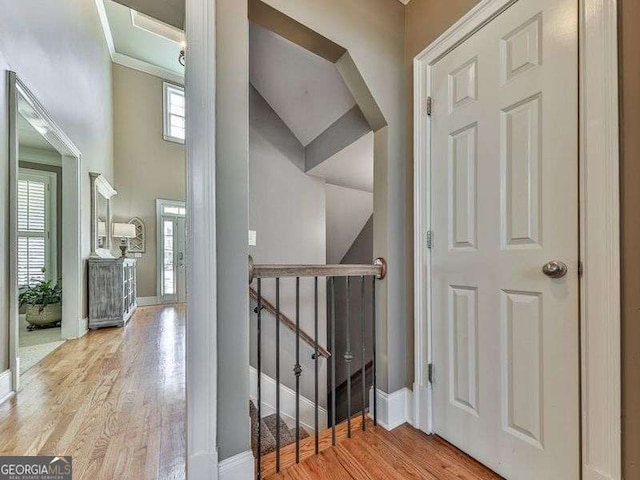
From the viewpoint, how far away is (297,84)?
89.9 inches

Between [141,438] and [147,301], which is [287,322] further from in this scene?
[147,301]

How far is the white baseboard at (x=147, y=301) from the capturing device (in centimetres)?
547

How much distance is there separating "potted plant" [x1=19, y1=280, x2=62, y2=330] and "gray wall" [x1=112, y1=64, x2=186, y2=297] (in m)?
1.77

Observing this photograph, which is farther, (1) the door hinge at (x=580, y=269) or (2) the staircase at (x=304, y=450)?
(2) the staircase at (x=304, y=450)

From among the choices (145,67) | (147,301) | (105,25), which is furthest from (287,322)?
(145,67)

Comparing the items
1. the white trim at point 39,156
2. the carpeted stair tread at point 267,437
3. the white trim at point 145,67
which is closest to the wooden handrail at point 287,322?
the carpeted stair tread at point 267,437

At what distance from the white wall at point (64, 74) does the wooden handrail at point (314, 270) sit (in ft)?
5.98

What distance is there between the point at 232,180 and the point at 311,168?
5.66 ft

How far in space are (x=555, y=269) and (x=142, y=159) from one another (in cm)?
634

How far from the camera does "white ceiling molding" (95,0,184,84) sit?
4.72 meters

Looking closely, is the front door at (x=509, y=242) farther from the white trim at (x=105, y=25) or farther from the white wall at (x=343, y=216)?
the white trim at (x=105, y=25)

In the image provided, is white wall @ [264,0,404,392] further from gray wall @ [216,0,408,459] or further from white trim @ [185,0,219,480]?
white trim @ [185,0,219,480]

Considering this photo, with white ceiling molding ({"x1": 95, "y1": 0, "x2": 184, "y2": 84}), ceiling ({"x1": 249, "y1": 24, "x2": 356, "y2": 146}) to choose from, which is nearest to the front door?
ceiling ({"x1": 249, "y1": 24, "x2": 356, "y2": 146})

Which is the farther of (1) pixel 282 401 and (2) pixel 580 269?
(1) pixel 282 401
